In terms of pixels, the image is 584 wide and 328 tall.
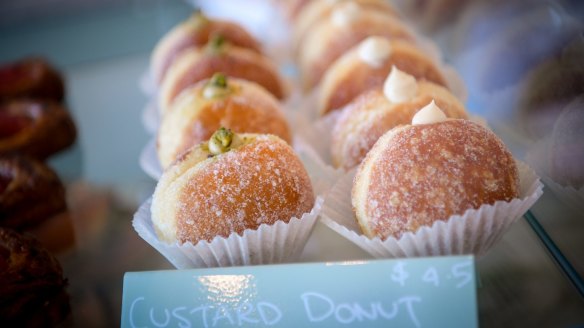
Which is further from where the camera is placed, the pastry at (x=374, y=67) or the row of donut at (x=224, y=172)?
the pastry at (x=374, y=67)

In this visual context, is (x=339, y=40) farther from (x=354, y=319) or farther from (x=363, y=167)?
(x=354, y=319)

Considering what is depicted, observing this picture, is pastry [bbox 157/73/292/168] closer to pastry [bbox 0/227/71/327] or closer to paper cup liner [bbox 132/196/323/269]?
paper cup liner [bbox 132/196/323/269]

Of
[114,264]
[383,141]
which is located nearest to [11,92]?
[114,264]

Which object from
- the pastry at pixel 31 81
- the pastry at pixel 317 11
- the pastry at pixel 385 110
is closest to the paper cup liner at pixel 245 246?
the pastry at pixel 385 110

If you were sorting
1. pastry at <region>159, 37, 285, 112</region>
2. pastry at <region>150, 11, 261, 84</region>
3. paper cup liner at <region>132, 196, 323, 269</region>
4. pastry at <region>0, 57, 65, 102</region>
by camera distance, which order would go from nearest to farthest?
paper cup liner at <region>132, 196, 323, 269</region> < pastry at <region>159, 37, 285, 112</region> < pastry at <region>150, 11, 261, 84</region> < pastry at <region>0, 57, 65, 102</region>

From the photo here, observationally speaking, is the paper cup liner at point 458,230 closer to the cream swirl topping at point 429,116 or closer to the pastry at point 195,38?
the cream swirl topping at point 429,116

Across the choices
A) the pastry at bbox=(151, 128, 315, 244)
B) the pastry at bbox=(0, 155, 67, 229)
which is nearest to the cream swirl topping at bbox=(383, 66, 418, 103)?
the pastry at bbox=(151, 128, 315, 244)

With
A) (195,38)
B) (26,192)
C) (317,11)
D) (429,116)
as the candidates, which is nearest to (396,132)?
(429,116)

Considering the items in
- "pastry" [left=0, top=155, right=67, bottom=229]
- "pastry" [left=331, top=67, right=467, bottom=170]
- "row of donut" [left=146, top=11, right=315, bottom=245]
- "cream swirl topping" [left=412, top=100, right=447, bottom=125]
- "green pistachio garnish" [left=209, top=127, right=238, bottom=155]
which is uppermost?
"cream swirl topping" [left=412, top=100, right=447, bottom=125]
